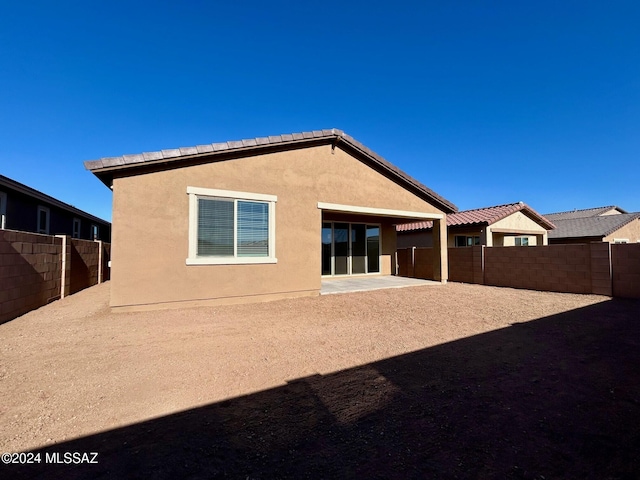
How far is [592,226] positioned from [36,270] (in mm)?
32269

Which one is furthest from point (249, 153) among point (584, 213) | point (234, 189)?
point (584, 213)

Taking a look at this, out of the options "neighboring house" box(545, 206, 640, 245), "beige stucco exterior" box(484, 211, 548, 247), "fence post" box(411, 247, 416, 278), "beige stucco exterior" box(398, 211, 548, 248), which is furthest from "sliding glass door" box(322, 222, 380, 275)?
"neighboring house" box(545, 206, 640, 245)

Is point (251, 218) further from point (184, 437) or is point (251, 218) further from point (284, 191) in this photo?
point (184, 437)

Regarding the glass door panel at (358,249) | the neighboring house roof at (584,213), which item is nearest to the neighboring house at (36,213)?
the glass door panel at (358,249)

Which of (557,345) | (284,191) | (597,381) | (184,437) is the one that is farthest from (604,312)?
(184,437)

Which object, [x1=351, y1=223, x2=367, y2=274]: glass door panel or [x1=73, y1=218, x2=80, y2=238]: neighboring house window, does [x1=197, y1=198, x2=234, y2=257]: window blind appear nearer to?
[x1=351, y1=223, x2=367, y2=274]: glass door panel

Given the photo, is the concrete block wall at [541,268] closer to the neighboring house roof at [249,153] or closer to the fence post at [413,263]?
the fence post at [413,263]

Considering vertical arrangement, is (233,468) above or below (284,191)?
below

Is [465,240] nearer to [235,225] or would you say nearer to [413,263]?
[413,263]

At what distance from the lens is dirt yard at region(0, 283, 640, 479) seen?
214 centimetres

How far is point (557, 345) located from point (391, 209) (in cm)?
692

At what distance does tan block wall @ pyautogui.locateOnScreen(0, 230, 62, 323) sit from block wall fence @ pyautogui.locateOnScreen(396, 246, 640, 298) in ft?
44.1

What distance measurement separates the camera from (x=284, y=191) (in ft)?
28.5

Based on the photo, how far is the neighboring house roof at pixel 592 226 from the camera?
21077 millimetres
